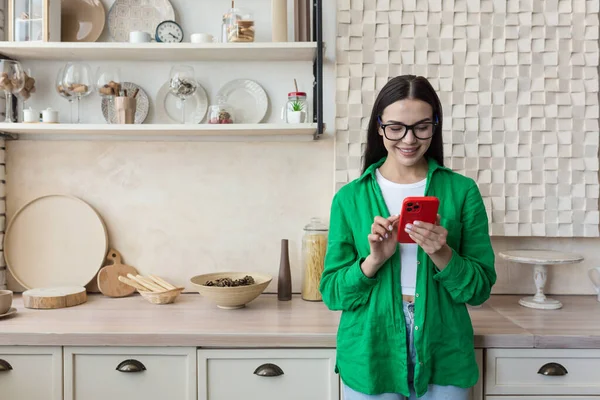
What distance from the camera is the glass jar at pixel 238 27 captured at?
1.88 m

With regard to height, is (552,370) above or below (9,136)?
below

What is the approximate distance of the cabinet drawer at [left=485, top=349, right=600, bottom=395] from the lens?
153cm

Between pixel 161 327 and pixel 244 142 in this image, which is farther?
pixel 244 142

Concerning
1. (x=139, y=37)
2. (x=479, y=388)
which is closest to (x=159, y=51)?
(x=139, y=37)

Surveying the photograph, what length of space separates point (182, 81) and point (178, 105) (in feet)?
0.61

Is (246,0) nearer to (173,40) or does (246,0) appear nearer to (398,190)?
(173,40)

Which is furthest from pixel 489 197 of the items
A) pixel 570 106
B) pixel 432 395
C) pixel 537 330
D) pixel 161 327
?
pixel 161 327

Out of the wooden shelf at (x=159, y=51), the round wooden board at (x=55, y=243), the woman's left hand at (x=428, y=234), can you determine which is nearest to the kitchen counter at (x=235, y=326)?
the round wooden board at (x=55, y=243)

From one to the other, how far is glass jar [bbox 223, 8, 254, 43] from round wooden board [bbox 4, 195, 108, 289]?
869 mm

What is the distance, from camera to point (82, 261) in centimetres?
206

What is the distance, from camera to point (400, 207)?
1347 mm

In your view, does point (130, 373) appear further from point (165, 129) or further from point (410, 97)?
point (410, 97)

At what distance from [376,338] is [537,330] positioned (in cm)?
58

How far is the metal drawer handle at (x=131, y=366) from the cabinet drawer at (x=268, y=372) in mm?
174
